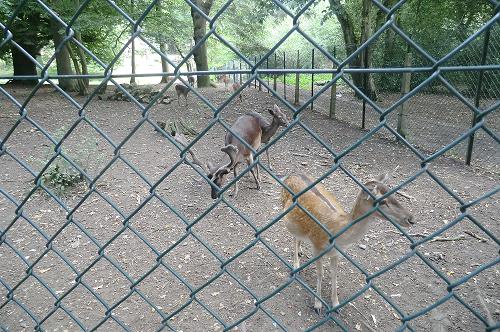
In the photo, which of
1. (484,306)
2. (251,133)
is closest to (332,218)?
(484,306)

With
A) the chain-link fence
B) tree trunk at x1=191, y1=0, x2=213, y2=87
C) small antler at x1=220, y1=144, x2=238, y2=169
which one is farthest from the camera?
tree trunk at x1=191, y1=0, x2=213, y2=87

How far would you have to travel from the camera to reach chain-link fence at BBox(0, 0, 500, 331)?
1.33m

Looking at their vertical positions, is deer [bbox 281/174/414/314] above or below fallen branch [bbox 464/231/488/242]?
above

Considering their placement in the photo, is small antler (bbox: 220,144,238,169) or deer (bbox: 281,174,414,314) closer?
deer (bbox: 281,174,414,314)

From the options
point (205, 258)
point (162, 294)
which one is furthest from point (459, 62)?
point (162, 294)

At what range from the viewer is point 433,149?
7059 mm

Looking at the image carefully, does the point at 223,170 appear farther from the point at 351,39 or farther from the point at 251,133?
the point at 351,39

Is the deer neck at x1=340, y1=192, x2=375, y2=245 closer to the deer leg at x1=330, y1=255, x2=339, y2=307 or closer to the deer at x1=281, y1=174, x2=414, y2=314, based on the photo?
the deer at x1=281, y1=174, x2=414, y2=314

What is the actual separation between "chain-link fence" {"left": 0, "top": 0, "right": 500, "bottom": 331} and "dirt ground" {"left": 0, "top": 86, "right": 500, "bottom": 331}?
0.6 inches

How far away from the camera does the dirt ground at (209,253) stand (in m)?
2.64

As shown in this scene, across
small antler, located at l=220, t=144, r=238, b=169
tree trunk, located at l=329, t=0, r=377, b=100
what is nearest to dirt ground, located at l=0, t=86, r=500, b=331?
small antler, located at l=220, t=144, r=238, b=169

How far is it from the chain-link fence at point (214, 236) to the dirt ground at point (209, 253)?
0.02 metres

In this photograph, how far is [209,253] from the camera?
3.93 meters

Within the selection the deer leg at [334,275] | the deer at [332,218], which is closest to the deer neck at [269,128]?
the deer at [332,218]
